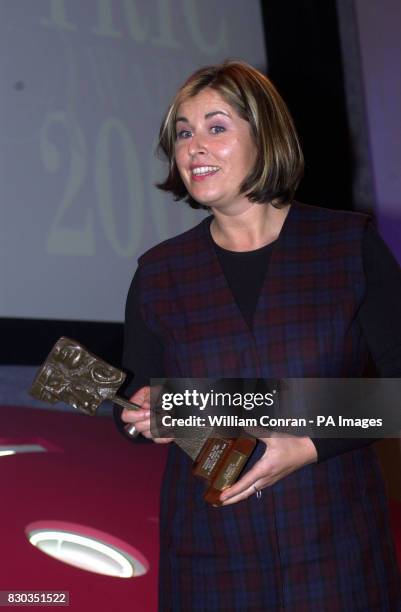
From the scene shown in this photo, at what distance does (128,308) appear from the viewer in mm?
1469

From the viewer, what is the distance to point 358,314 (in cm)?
134

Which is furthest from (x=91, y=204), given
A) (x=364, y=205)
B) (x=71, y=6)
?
(x=364, y=205)

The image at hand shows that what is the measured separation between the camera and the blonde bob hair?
4.62ft

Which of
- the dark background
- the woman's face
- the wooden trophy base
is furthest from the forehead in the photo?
the dark background

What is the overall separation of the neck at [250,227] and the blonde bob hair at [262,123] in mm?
24

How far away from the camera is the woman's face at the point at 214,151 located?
1.39m

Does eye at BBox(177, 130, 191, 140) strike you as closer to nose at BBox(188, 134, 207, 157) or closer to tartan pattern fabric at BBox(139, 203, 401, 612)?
nose at BBox(188, 134, 207, 157)

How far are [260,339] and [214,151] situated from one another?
0.30 meters

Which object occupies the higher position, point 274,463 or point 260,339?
point 260,339

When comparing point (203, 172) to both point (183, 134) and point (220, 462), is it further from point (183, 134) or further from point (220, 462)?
point (220, 462)

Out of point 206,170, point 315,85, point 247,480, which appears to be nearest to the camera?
point 247,480

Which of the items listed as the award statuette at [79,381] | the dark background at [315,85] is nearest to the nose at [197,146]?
the award statuette at [79,381]

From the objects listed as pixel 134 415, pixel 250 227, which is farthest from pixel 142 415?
pixel 250 227

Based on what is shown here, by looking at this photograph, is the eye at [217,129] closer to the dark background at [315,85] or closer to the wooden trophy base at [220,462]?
the wooden trophy base at [220,462]
